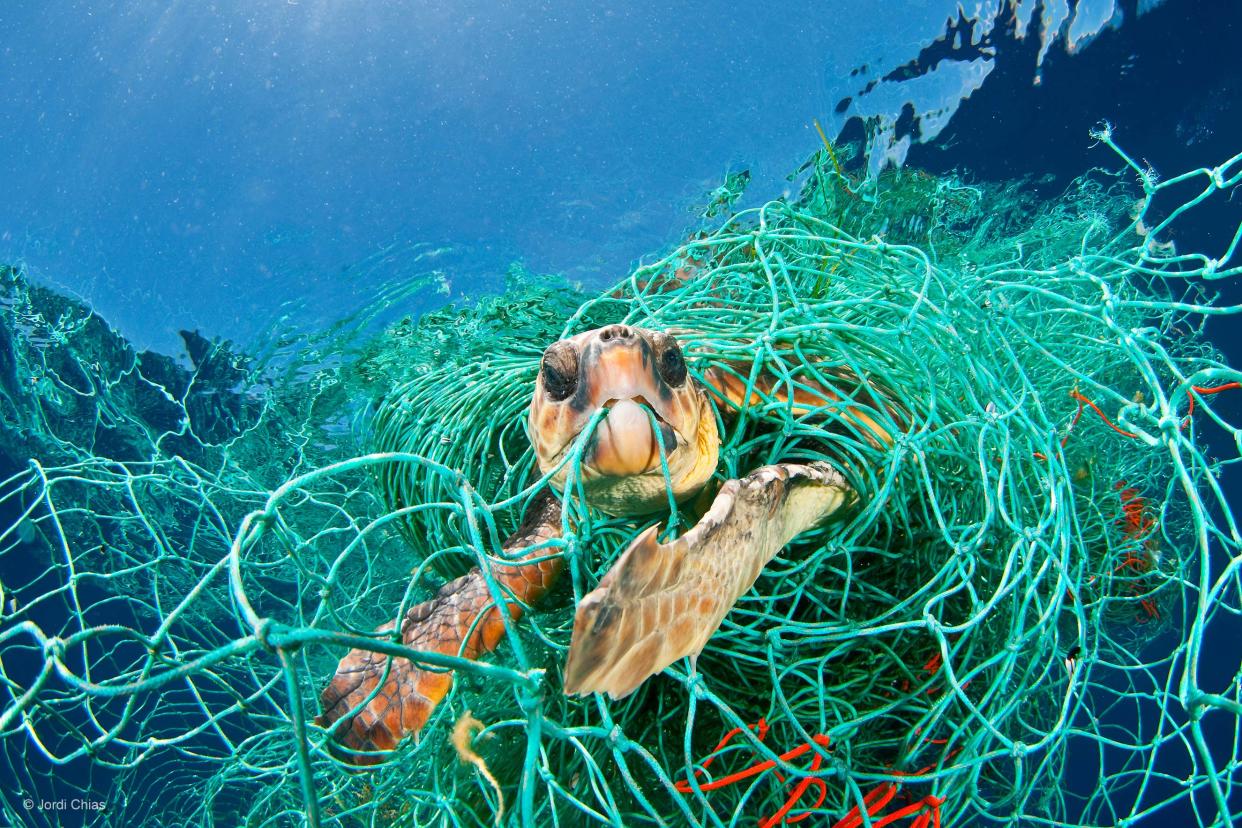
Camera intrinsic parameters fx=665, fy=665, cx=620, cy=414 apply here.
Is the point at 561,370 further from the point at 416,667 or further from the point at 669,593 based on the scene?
the point at 416,667

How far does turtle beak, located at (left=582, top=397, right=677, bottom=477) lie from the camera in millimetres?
1202

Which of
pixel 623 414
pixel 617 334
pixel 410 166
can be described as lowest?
pixel 623 414

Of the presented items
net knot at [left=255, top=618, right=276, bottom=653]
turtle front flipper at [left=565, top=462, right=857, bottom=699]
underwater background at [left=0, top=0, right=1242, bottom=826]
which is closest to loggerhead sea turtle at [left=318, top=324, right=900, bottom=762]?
turtle front flipper at [left=565, top=462, right=857, bottom=699]

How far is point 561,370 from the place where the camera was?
130cm

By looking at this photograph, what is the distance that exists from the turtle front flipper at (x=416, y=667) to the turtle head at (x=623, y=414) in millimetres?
322

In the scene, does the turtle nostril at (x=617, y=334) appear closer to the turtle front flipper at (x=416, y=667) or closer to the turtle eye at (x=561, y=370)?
the turtle eye at (x=561, y=370)

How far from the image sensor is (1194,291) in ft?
16.2

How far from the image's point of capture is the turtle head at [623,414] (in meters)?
1.21

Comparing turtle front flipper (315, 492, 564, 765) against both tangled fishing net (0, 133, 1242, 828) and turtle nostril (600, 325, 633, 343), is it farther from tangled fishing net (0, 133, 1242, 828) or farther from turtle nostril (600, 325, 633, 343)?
turtle nostril (600, 325, 633, 343)

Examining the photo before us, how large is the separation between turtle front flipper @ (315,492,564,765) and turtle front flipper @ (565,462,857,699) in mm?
619

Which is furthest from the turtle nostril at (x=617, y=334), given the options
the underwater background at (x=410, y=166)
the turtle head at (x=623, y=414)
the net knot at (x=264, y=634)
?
the underwater background at (x=410, y=166)

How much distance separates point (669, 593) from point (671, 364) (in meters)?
0.64

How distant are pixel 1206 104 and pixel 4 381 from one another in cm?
985

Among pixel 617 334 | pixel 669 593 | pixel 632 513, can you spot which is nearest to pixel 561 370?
pixel 617 334
